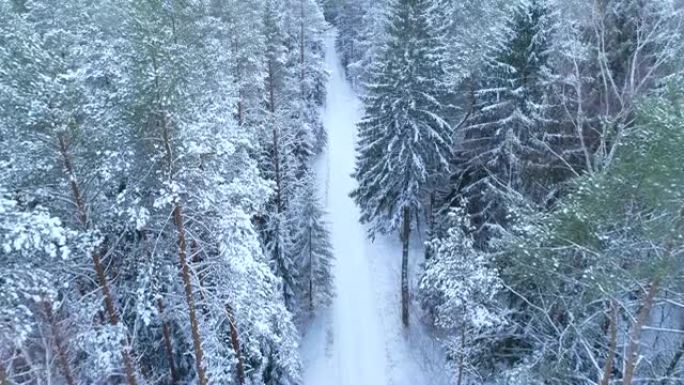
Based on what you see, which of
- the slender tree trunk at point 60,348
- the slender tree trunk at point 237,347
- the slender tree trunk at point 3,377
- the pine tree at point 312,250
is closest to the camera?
the slender tree trunk at point 3,377

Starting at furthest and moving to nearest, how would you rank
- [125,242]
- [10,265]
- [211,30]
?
[211,30], [125,242], [10,265]

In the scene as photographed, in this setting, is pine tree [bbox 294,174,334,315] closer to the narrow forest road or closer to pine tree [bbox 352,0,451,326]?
the narrow forest road

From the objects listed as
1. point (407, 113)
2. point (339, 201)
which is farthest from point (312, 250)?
point (339, 201)

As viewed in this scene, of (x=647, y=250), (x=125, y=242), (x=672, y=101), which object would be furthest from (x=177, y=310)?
(x=672, y=101)

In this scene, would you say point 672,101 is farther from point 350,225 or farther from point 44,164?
point 350,225

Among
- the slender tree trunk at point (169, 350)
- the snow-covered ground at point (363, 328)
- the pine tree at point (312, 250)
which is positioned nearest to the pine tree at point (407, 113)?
the pine tree at point (312, 250)

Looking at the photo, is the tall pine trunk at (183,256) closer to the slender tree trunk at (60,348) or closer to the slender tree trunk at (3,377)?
the slender tree trunk at (60,348)

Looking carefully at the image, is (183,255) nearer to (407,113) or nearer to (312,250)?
(407,113)
